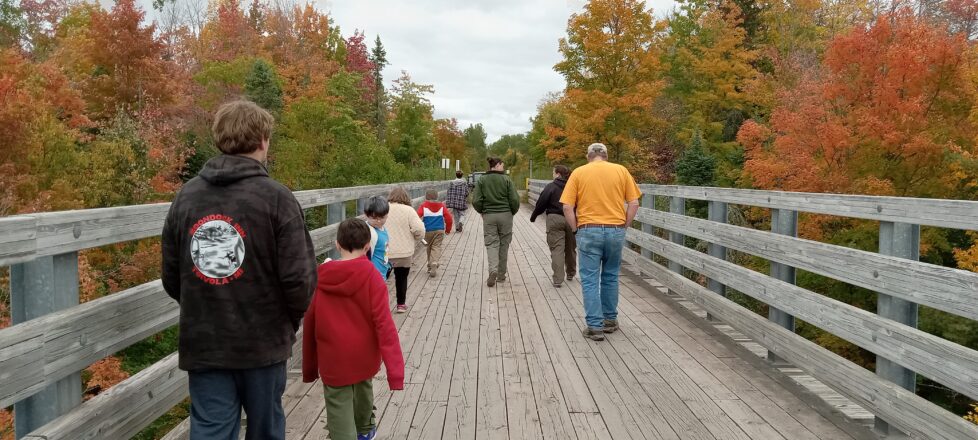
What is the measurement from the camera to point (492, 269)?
31.4ft

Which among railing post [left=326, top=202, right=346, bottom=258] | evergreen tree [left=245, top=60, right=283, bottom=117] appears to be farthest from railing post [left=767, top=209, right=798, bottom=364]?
evergreen tree [left=245, top=60, right=283, bottom=117]

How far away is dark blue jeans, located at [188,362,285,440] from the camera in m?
2.72

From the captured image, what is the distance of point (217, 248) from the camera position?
2.63m

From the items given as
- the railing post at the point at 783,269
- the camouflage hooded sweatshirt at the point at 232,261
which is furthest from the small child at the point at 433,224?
the camouflage hooded sweatshirt at the point at 232,261

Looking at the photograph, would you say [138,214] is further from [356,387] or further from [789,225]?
[789,225]

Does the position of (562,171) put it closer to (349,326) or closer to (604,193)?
(604,193)

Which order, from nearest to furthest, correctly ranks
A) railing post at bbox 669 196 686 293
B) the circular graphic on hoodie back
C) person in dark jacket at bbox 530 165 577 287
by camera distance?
the circular graphic on hoodie back → railing post at bbox 669 196 686 293 → person in dark jacket at bbox 530 165 577 287

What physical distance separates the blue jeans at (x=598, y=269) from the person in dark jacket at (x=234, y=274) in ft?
12.8

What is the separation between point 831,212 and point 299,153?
28.0 m

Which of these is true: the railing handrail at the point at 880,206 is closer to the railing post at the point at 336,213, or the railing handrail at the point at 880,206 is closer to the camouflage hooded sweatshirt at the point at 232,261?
the camouflage hooded sweatshirt at the point at 232,261

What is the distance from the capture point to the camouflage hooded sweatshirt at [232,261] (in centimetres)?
263

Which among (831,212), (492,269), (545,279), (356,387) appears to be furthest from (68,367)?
(545,279)

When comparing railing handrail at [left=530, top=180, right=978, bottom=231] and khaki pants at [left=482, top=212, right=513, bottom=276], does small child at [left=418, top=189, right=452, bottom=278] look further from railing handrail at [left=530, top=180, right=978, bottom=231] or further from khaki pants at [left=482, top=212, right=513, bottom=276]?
railing handrail at [left=530, top=180, right=978, bottom=231]

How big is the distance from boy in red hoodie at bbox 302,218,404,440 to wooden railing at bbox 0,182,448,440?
75 centimetres
